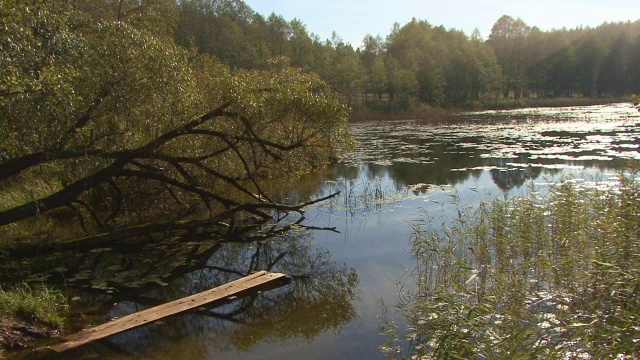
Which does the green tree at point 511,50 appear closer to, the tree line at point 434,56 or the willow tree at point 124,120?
the tree line at point 434,56

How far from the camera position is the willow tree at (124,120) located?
8336 mm

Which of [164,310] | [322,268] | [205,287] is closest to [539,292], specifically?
[322,268]

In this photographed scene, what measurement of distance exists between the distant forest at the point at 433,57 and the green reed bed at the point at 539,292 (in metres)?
45.2

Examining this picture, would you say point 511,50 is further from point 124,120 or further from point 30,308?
point 30,308

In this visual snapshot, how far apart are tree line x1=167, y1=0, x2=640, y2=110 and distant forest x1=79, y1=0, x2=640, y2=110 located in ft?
0.51

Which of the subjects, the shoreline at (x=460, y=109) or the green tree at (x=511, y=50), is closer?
the shoreline at (x=460, y=109)

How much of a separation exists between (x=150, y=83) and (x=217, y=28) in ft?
183

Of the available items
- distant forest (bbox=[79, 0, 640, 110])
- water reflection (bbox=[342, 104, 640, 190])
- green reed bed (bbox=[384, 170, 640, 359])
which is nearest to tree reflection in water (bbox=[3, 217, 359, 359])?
green reed bed (bbox=[384, 170, 640, 359])

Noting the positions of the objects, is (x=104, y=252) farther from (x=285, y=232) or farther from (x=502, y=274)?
(x=502, y=274)

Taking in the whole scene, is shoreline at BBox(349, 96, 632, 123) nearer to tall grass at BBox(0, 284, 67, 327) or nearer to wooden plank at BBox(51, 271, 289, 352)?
wooden plank at BBox(51, 271, 289, 352)

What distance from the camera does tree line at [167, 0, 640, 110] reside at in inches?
2411

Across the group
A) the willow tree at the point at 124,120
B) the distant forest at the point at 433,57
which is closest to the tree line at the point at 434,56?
the distant forest at the point at 433,57

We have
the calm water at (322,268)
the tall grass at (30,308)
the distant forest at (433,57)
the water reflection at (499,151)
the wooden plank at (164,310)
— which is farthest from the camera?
the distant forest at (433,57)

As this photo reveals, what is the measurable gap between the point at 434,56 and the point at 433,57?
58 centimetres
